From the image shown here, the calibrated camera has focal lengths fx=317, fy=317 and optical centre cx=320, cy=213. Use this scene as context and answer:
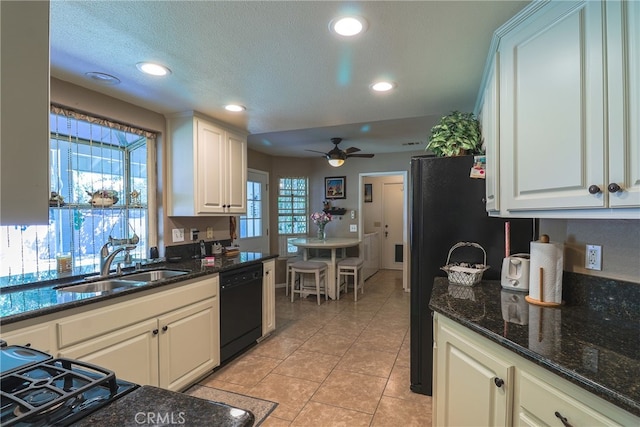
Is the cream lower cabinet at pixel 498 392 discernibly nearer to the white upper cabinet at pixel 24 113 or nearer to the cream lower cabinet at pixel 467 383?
the cream lower cabinet at pixel 467 383

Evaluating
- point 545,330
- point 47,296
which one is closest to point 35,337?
point 47,296

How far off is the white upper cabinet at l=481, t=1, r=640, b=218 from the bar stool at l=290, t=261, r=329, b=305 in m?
3.33

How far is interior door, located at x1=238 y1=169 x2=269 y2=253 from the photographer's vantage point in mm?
4977

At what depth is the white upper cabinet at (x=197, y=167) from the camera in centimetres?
288

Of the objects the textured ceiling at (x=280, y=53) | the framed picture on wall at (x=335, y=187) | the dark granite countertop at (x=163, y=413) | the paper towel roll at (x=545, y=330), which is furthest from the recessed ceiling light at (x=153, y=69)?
the framed picture on wall at (x=335, y=187)

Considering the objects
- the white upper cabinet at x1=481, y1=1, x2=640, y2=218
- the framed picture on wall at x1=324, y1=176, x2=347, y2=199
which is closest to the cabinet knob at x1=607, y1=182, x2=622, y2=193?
the white upper cabinet at x1=481, y1=1, x2=640, y2=218

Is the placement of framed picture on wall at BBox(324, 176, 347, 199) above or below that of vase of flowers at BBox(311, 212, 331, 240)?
above

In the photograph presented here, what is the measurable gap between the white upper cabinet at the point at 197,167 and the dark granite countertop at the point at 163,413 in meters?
2.30

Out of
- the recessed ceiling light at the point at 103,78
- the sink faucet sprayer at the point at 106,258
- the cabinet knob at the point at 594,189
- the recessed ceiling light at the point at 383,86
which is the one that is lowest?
the sink faucet sprayer at the point at 106,258

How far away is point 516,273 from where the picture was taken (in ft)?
5.97

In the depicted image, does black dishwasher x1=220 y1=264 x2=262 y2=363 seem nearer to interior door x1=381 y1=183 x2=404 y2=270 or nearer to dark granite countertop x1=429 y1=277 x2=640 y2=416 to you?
dark granite countertop x1=429 y1=277 x2=640 y2=416

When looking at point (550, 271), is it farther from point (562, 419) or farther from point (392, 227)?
point (392, 227)

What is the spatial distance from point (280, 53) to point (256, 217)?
3.70 meters

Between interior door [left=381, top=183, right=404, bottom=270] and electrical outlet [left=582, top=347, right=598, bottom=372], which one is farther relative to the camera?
interior door [left=381, top=183, right=404, bottom=270]
